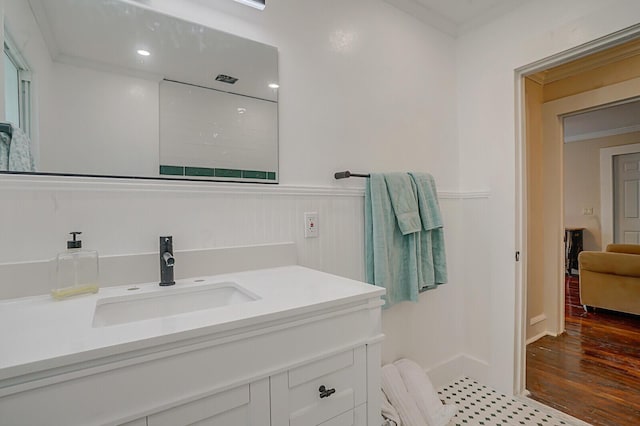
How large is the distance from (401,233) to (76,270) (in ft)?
4.58

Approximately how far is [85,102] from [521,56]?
212 cm

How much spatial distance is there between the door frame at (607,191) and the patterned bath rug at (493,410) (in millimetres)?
4601

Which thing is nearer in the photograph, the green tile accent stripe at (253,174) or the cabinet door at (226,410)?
the cabinet door at (226,410)

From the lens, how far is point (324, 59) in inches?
62.8

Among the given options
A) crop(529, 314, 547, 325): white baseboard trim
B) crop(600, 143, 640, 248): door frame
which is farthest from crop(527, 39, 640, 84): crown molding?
crop(600, 143, 640, 248): door frame

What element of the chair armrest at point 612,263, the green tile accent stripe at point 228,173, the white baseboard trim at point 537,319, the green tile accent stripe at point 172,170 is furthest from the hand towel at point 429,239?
the chair armrest at point 612,263

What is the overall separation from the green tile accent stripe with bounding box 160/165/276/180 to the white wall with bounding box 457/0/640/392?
1404mm

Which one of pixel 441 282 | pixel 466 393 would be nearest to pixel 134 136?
pixel 441 282

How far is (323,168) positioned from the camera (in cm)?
159

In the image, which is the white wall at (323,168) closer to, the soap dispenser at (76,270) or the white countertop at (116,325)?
the soap dispenser at (76,270)

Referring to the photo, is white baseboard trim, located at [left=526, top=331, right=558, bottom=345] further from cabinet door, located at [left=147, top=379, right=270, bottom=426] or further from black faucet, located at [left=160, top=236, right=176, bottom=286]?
black faucet, located at [left=160, top=236, right=176, bottom=286]

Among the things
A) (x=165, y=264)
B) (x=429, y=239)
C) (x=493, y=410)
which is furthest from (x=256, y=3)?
(x=493, y=410)

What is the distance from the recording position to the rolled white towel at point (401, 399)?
1.53m

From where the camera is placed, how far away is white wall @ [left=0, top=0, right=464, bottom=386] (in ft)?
3.47
